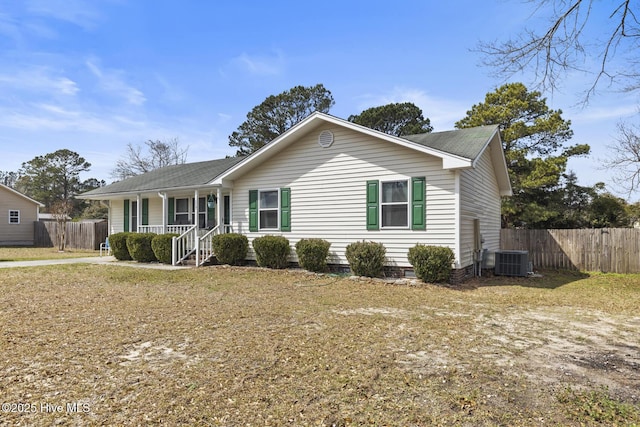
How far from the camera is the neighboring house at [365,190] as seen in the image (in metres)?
A: 10.4

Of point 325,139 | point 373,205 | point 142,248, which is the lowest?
point 142,248

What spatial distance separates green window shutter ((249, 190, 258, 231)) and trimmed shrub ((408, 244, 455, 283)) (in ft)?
19.2

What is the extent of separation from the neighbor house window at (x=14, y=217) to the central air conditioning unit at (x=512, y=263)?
101 ft

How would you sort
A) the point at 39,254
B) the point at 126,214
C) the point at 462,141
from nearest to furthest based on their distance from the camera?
1. the point at 462,141
2. the point at 126,214
3. the point at 39,254

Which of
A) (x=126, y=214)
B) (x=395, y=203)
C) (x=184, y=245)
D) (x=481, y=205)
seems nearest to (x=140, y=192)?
(x=126, y=214)

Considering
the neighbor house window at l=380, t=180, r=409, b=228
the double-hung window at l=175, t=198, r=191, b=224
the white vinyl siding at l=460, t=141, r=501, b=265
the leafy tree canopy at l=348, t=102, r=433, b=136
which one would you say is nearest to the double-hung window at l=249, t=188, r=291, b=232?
the neighbor house window at l=380, t=180, r=409, b=228

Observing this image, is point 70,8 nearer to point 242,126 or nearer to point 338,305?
point 338,305

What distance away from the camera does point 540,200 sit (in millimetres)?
19156

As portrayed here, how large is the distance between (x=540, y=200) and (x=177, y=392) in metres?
20.2

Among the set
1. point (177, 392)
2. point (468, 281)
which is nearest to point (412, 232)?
point (468, 281)

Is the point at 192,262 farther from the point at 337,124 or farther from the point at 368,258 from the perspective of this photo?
the point at 337,124

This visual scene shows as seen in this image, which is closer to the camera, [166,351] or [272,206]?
[166,351]

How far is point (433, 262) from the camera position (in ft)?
31.5

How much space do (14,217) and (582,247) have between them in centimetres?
3342
